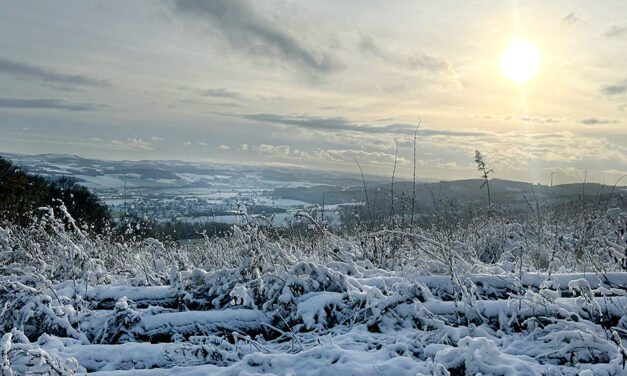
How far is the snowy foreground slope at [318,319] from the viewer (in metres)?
3.05

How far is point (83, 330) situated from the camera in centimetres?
439

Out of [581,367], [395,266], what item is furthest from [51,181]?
[581,367]

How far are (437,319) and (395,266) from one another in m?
2.73

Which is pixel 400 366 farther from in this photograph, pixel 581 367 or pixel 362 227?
pixel 362 227

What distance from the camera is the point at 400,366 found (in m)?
3.03

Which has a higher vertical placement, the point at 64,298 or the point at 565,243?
the point at 565,243

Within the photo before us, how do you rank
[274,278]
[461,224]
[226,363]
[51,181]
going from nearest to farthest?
[226,363] → [274,278] → [461,224] → [51,181]

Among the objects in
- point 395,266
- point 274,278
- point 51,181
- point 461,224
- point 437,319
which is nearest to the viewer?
point 437,319

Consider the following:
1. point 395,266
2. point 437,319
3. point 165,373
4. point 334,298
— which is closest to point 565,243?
point 395,266

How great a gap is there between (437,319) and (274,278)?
183 cm

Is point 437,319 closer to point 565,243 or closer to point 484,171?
point 565,243

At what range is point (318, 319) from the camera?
4211 millimetres

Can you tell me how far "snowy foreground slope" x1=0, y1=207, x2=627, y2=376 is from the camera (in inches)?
120

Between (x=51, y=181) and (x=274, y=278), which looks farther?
(x=51, y=181)
